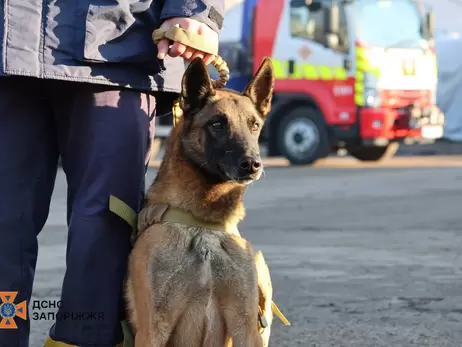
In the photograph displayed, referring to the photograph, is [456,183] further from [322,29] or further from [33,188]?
[33,188]

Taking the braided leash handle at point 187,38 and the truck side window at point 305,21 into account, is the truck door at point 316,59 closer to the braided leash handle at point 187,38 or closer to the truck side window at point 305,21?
the truck side window at point 305,21

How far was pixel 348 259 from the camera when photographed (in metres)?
7.29

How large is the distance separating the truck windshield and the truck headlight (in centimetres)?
73

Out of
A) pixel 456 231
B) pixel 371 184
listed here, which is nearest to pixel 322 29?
pixel 371 184

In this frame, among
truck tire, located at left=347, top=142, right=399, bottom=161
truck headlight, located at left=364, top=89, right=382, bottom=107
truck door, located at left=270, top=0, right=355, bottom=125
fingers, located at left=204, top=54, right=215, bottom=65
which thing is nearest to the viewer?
fingers, located at left=204, top=54, right=215, bottom=65

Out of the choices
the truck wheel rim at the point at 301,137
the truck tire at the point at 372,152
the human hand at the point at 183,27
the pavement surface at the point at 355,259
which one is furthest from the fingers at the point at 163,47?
the truck tire at the point at 372,152

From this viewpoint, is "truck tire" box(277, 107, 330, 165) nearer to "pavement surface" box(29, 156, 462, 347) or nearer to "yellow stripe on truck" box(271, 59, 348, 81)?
"yellow stripe on truck" box(271, 59, 348, 81)

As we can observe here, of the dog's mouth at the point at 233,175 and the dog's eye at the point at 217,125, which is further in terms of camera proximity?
the dog's eye at the point at 217,125

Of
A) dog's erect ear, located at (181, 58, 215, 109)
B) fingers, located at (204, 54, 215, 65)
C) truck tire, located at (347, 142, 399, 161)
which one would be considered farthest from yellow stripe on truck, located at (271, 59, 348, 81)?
fingers, located at (204, 54, 215, 65)

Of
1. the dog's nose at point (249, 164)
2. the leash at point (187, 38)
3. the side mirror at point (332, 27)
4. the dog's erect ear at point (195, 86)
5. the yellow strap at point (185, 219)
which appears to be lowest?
the yellow strap at point (185, 219)

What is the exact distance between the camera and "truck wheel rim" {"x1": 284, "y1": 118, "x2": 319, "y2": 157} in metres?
17.1

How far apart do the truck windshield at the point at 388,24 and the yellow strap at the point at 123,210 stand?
43.8 ft

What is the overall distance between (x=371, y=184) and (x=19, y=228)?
10.2 meters

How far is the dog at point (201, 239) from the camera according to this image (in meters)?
3.60
